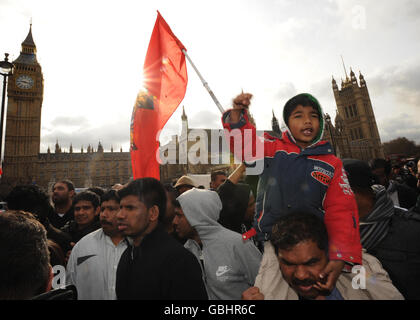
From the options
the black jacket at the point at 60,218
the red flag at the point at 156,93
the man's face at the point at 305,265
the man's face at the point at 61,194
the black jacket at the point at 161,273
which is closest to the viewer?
the man's face at the point at 305,265

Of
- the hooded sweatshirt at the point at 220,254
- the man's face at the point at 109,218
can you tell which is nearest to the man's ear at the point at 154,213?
the hooded sweatshirt at the point at 220,254

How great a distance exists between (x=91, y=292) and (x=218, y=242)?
1732 mm

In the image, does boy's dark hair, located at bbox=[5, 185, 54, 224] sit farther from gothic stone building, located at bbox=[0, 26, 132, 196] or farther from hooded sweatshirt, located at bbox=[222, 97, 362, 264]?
gothic stone building, located at bbox=[0, 26, 132, 196]

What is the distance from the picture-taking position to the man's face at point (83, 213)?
390 centimetres

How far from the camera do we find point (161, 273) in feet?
6.19

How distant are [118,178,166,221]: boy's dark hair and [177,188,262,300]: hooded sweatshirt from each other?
438 millimetres

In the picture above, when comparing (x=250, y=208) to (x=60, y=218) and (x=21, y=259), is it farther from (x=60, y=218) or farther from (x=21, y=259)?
(x=60, y=218)

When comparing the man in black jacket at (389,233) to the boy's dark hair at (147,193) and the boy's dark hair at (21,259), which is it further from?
the boy's dark hair at (21,259)

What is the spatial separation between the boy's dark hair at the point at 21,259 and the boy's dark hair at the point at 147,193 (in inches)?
37.4

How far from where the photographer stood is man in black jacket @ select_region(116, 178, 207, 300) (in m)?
1.83

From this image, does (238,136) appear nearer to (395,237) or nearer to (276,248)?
(276,248)

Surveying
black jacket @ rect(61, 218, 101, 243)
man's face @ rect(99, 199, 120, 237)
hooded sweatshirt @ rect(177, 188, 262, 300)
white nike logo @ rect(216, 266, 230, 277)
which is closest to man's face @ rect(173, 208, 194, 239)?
hooded sweatshirt @ rect(177, 188, 262, 300)
